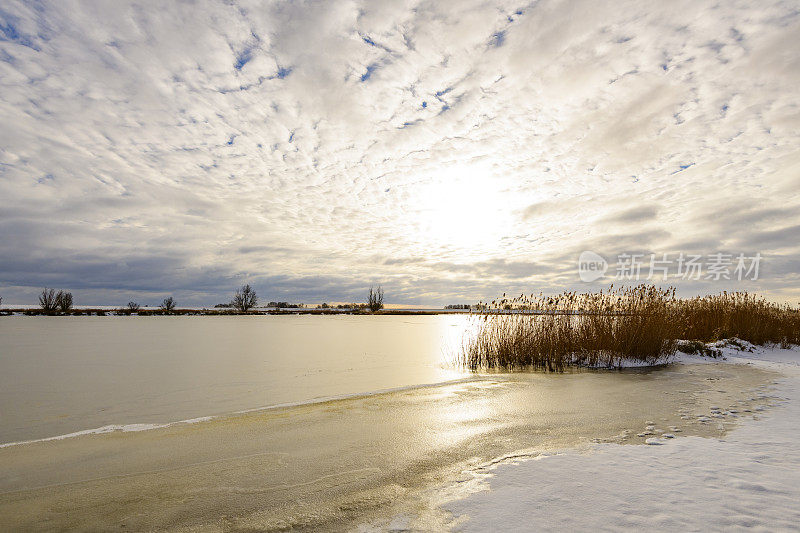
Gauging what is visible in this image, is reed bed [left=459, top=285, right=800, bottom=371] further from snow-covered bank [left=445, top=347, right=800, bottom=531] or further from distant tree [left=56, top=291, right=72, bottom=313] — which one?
distant tree [left=56, top=291, right=72, bottom=313]

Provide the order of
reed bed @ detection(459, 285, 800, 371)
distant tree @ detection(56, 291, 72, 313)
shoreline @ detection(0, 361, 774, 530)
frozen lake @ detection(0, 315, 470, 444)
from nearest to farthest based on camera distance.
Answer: shoreline @ detection(0, 361, 774, 530), frozen lake @ detection(0, 315, 470, 444), reed bed @ detection(459, 285, 800, 371), distant tree @ detection(56, 291, 72, 313)

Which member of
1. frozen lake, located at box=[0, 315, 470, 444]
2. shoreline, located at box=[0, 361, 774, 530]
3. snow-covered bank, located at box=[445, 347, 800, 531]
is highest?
snow-covered bank, located at box=[445, 347, 800, 531]

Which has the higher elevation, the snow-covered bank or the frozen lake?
the snow-covered bank

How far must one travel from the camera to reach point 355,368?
33.4 feet

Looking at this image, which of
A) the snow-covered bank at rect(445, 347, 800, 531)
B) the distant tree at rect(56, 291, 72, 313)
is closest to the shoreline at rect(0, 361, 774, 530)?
the snow-covered bank at rect(445, 347, 800, 531)

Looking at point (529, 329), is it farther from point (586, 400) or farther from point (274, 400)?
point (274, 400)

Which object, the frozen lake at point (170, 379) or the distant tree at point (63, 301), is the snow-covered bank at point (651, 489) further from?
the distant tree at point (63, 301)

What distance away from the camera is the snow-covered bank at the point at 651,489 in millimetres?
2172

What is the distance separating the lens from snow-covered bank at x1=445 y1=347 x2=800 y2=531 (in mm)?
2172

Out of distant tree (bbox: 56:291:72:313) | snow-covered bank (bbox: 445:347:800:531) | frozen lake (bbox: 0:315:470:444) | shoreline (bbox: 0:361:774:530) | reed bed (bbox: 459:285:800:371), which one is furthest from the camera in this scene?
distant tree (bbox: 56:291:72:313)

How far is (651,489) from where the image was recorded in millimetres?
2570

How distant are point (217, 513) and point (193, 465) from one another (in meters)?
1.14

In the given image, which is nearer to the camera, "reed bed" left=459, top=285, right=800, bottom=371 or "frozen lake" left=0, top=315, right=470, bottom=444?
"frozen lake" left=0, top=315, right=470, bottom=444

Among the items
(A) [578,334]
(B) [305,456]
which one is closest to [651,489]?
(B) [305,456]
